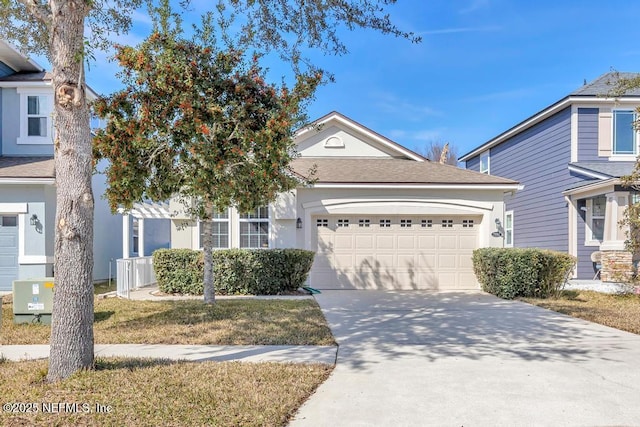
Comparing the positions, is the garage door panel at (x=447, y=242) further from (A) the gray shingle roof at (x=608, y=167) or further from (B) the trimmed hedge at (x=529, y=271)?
(A) the gray shingle roof at (x=608, y=167)

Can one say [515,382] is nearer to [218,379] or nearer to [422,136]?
[218,379]

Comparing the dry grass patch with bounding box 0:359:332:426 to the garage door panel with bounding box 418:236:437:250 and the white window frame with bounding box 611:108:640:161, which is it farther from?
the white window frame with bounding box 611:108:640:161

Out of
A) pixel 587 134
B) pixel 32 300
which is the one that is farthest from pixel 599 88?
pixel 32 300

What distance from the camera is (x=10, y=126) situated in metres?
12.9

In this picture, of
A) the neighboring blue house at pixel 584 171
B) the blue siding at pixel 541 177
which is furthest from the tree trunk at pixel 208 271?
the blue siding at pixel 541 177

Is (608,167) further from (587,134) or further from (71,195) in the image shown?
(71,195)

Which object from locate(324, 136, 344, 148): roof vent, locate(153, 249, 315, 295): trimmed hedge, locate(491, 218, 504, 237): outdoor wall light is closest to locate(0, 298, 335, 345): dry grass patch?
locate(153, 249, 315, 295): trimmed hedge

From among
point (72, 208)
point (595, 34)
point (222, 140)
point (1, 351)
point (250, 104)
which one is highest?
point (595, 34)

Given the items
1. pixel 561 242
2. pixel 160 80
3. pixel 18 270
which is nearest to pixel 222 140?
pixel 160 80

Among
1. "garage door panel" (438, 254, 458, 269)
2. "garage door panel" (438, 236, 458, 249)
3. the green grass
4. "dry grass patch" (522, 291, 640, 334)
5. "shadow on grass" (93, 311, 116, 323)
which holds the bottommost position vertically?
the green grass

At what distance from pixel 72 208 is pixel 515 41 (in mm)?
17455

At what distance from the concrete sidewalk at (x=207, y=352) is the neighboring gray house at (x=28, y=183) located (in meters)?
6.47

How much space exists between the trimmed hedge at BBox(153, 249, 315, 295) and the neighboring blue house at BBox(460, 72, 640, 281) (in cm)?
854

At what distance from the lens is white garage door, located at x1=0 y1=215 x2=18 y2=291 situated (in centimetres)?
1159
